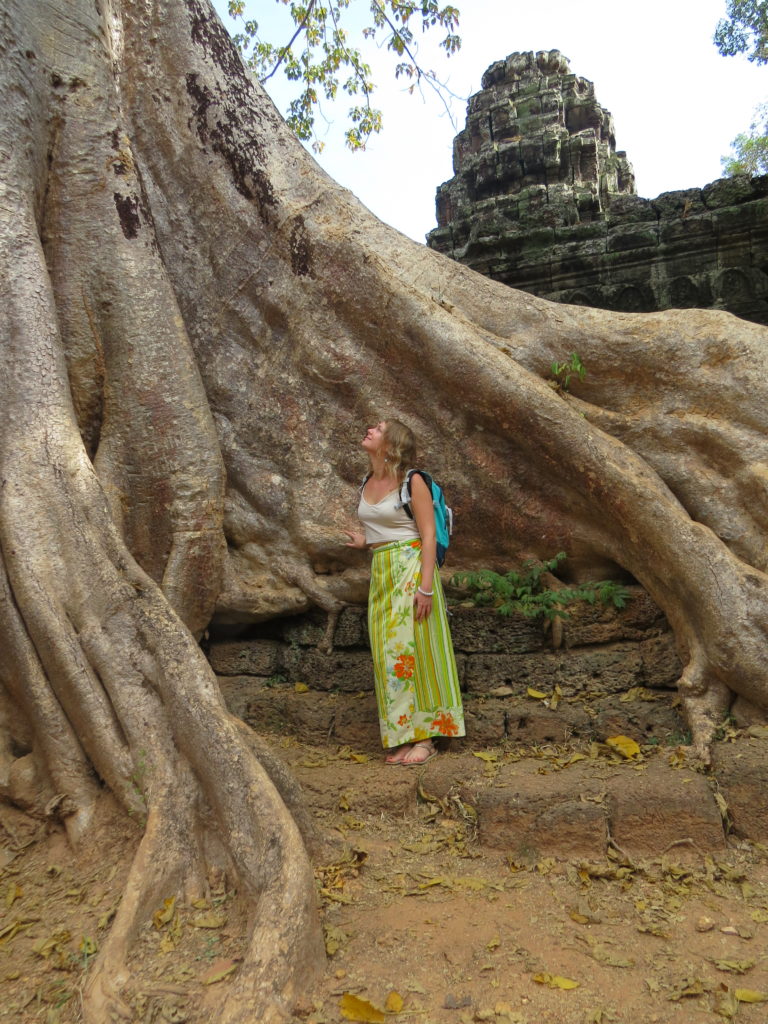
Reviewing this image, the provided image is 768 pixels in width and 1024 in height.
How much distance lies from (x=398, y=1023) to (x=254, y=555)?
239 cm

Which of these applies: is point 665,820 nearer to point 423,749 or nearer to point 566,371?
point 423,749

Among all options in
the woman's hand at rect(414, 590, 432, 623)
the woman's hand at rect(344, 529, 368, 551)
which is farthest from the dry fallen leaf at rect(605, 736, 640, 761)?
the woman's hand at rect(344, 529, 368, 551)

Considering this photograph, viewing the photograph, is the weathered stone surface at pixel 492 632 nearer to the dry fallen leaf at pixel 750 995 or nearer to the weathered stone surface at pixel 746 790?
the weathered stone surface at pixel 746 790

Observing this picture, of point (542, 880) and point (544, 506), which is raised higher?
point (544, 506)

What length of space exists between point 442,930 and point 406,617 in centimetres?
134

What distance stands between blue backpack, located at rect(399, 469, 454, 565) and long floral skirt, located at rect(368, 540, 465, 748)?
12cm

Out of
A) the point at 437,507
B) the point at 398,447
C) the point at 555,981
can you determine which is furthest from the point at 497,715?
the point at 555,981

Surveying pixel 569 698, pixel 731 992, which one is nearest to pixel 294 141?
pixel 569 698

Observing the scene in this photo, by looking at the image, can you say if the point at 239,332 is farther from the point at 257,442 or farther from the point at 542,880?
the point at 542,880

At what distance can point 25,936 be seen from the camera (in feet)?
7.49

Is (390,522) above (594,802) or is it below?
above

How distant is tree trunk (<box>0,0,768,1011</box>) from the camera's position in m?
2.75

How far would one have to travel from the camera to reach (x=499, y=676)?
3.64 metres

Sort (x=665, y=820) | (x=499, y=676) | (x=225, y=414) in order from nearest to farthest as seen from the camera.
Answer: (x=665, y=820)
(x=499, y=676)
(x=225, y=414)
